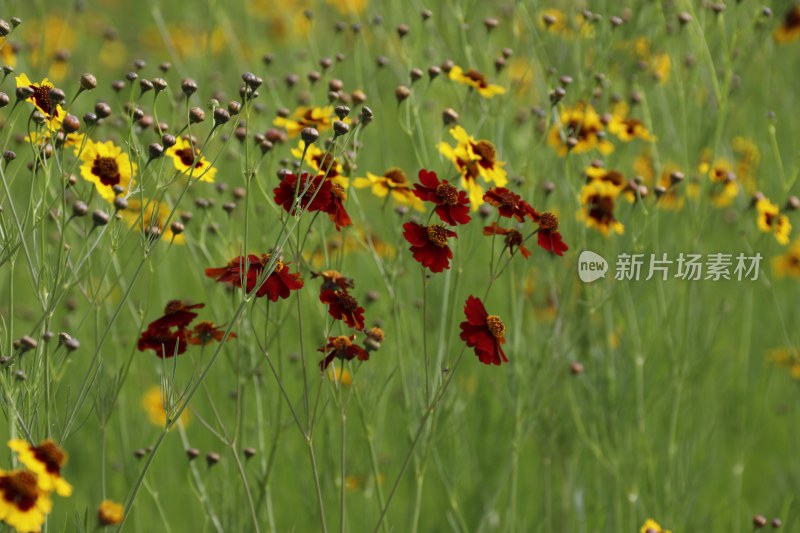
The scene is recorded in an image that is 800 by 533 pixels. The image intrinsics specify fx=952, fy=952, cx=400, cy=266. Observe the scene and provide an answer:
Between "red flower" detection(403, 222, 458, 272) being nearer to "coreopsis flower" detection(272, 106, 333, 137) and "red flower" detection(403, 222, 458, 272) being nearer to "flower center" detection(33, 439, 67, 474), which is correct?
"coreopsis flower" detection(272, 106, 333, 137)

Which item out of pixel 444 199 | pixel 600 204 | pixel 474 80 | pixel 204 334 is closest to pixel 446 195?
pixel 444 199

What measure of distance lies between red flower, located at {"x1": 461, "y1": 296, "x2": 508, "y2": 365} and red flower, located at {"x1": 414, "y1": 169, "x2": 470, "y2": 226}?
0.44 feet

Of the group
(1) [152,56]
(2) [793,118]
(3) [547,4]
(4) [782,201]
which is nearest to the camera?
(4) [782,201]

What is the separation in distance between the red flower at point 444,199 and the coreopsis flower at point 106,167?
0.50m

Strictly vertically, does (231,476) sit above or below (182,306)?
below

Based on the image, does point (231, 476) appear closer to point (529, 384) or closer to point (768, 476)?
point (529, 384)

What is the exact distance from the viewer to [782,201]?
2465mm

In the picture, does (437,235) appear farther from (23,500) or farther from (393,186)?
(23,500)

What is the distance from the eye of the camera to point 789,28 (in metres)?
3.12

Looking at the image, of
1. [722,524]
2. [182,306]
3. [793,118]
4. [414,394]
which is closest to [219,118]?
[182,306]

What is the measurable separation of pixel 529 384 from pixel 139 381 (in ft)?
4.44

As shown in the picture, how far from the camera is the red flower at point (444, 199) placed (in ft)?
4.93

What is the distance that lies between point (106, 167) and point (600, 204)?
3.80ft

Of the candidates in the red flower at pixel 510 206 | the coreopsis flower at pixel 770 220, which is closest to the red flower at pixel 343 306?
the red flower at pixel 510 206
